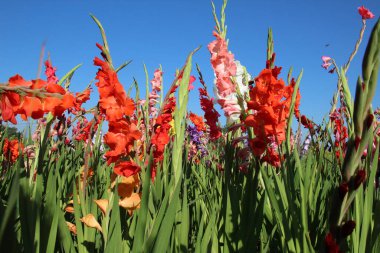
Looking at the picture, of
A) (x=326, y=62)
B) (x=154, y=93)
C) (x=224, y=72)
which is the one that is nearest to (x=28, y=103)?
(x=224, y=72)

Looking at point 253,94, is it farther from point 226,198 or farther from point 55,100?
point 55,100

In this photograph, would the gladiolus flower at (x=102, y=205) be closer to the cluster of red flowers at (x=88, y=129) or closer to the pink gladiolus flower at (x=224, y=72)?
the cluster of red flowers at (x=88, y=129)

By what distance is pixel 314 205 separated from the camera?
160 centimetres

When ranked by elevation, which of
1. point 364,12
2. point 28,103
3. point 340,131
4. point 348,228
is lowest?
point 348,228

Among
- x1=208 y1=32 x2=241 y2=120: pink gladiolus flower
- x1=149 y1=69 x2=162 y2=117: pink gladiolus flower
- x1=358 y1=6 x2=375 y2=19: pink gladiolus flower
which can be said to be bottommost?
x1=208 y1=32 x2=241 y2=120: pink gladiolus flower

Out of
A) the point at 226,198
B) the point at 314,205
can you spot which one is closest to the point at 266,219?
the point at 314,205

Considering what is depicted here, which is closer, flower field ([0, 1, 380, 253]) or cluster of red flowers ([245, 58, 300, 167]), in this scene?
Result: flower field ([0, 1, 380, 253])

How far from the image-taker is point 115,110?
1.11m

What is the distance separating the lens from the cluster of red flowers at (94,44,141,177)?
3.61ft

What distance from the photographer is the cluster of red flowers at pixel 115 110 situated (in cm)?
110

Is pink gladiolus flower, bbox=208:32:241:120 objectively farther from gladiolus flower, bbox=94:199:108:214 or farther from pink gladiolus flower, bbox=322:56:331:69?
pink gladiolus flower, bbox=322:56:331:69

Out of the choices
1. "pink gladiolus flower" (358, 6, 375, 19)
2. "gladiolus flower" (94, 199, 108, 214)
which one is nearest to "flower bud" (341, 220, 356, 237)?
"gladiolus flower" (94, 199, 108, 214)

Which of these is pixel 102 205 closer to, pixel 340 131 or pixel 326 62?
pixel 340 131

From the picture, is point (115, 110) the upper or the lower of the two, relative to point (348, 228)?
upper
